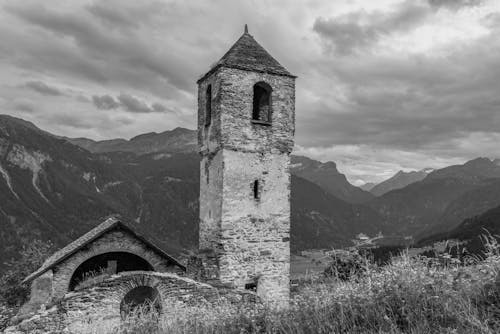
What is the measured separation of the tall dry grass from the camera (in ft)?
15.3

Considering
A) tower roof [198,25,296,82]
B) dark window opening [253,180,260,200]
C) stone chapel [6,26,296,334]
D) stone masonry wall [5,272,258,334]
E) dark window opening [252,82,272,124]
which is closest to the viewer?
stone masonry wall [5,272,258,334]

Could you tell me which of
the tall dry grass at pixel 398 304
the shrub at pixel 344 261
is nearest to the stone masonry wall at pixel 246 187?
the shrub at pixel 344 261

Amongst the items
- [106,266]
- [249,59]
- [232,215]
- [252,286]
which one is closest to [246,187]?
[232,215]

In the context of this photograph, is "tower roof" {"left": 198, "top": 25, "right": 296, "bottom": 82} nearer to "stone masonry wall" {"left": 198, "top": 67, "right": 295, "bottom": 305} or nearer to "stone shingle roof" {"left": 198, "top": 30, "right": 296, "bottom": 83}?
"stone shingle roof" {"left": 198, "top": 30, "right": 296, "bottom": 83}

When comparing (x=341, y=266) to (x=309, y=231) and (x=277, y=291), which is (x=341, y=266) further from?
(x=309, y=231)

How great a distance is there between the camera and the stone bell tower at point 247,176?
15.0m

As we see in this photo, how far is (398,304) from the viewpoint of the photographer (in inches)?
202

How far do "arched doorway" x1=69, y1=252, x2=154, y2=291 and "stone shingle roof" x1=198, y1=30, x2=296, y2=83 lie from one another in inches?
303

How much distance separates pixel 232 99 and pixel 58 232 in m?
120

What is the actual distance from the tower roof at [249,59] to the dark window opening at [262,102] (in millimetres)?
724

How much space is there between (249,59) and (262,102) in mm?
1858

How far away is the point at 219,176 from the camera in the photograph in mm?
15336

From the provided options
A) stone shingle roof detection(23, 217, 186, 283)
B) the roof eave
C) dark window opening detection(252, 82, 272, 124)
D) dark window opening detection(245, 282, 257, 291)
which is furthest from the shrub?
the roof eave

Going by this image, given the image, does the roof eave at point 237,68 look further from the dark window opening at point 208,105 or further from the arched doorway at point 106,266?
the arched doorway at point 106,266
